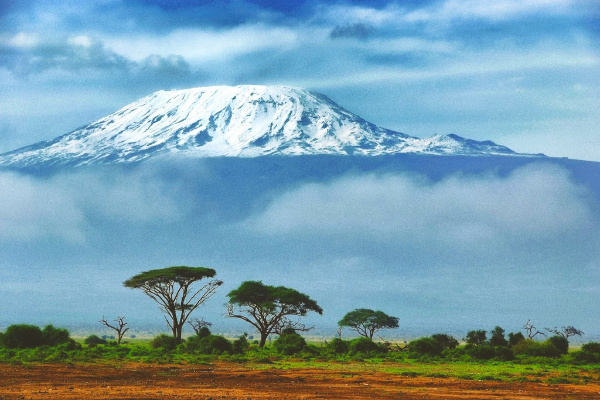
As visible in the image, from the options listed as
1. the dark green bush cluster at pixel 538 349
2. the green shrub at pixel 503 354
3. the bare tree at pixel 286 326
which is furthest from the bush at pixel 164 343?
the dark green bush cluster at pixel 538 349

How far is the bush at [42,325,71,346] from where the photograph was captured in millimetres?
49531

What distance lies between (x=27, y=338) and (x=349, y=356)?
66.8 feet

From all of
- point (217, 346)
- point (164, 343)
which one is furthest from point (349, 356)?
point (164, 343)

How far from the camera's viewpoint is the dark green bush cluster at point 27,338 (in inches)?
1852

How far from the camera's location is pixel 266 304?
66000 mm

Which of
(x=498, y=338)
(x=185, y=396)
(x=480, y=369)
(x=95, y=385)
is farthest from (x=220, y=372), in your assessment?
(x=498, y=338)

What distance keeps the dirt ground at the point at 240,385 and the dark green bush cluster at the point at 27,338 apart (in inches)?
599

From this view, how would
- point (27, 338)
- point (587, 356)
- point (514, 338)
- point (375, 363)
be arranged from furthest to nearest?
point (514, 338), point (27, 338), point (587, 356), point (375, 363)

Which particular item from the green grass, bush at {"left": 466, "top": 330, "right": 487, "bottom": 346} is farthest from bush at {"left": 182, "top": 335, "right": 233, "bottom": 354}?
bush at {"left": 466, "top": 330, "right": 487, "bottom": 346}

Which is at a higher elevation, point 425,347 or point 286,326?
point 286,326

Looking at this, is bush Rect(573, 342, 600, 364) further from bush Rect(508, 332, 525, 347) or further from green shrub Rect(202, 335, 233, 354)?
green shrub Rect(202, 335, 233, 354)

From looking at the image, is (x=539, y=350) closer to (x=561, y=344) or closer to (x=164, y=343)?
(x=561, y=344)

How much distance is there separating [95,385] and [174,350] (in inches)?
991

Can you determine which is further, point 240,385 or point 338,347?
point 338,347
